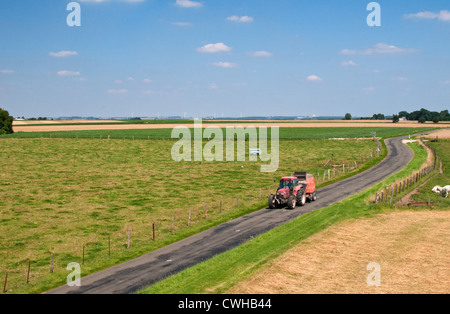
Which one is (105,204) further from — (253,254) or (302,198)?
(253,254)

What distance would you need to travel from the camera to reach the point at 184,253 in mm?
26328

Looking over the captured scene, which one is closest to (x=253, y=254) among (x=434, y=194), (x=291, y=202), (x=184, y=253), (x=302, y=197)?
(x=184, y=253)

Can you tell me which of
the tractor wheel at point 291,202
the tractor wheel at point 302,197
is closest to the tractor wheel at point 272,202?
the tractor wheel at point 291,202

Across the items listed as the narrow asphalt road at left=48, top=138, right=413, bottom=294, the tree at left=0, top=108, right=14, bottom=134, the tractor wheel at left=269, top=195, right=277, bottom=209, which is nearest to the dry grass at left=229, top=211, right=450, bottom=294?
the narrow asphalt road at left=48, top=138, right=413, bottom=294

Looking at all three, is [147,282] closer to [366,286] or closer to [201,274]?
[201,274]

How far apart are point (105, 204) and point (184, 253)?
705 inches

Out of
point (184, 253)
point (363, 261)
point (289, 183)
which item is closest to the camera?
point (363, 261)

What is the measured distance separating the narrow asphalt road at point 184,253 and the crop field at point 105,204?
44.2 inches

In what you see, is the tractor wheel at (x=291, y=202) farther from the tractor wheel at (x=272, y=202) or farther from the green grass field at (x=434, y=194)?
the green grass field at (x=434, y=194)

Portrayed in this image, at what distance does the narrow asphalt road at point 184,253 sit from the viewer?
21.4 m

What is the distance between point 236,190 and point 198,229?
17629 millimetres

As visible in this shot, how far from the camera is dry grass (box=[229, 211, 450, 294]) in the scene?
64.8 ft

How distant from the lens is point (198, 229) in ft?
104
